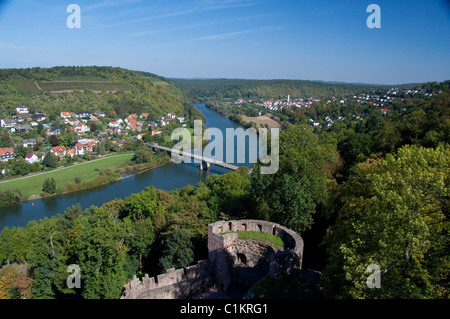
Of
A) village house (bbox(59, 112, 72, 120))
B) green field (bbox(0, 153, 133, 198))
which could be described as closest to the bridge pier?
green field (bbox(0, 153, 133, 198))

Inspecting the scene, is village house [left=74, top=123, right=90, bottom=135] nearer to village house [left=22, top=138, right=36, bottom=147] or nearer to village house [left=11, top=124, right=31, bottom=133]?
village house [left=11, top=124, right=31, bottom=133]

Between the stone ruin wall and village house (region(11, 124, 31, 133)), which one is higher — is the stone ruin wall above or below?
below

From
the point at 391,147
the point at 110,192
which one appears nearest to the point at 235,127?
the point at 110,192

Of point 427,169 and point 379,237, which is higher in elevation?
point 427,169

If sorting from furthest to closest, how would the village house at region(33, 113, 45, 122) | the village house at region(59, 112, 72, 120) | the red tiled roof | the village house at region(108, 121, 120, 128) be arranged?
the village house at region(59, 112, 72, 120) → the village house at region(108, 121, 120, 128) → the village house at region(33, 113, 45, 122) → the red tiled roof
